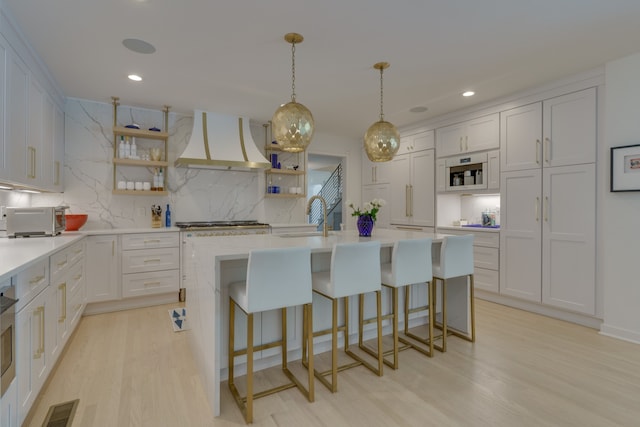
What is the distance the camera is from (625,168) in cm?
295

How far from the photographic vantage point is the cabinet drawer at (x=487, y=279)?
4013 mm

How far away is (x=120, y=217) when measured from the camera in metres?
4.27

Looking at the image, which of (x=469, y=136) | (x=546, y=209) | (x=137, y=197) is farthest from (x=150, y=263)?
(x=546, y=209)

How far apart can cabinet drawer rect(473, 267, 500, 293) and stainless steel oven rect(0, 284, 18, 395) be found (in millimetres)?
4427

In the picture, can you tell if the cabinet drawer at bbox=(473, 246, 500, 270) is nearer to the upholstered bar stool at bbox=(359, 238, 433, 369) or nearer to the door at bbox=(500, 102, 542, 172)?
the door at bbox=(500, 102, 542, 172)

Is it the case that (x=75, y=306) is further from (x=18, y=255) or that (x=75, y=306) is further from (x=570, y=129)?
(x=570, y=129)

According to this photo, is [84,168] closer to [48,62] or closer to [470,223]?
[48,62]

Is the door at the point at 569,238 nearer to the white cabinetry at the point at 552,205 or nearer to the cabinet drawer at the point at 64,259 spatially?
the white cabinetry at the point at 552,205

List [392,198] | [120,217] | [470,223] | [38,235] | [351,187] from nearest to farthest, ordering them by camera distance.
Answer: [38,235] → [120,217] → [470,223] → [392,198] → [351,187]

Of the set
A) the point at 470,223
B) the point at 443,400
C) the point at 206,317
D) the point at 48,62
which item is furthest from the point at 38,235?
the point at 470,223

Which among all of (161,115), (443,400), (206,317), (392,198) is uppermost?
(161,115)

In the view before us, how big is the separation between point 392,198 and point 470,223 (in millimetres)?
1351

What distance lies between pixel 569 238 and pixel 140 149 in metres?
5.25

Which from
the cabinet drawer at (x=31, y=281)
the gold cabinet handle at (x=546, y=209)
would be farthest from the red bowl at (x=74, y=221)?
the gold cabinet handle at (x=546, y=209)
